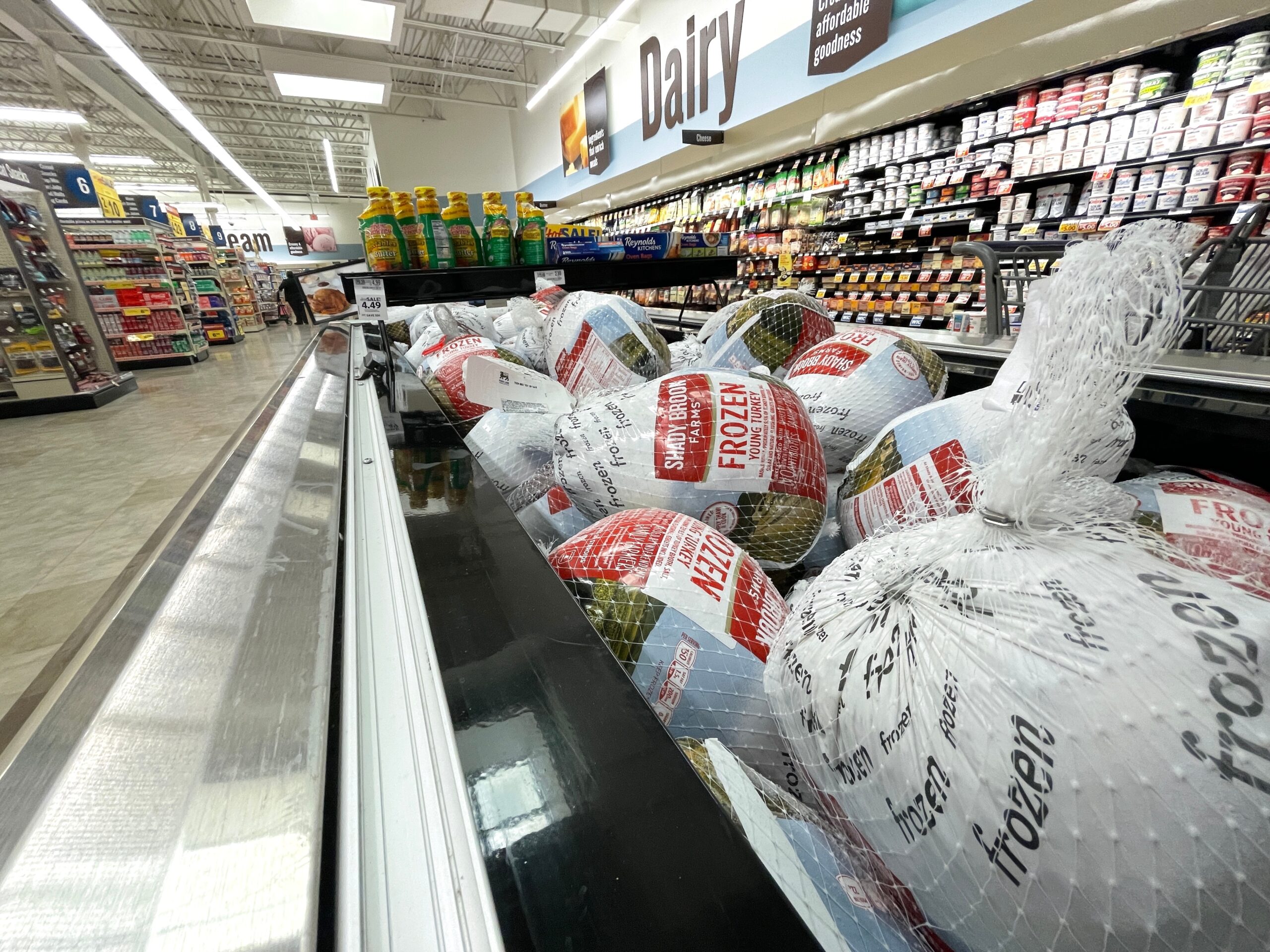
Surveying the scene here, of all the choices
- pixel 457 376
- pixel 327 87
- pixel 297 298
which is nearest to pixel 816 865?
pixel 457 376

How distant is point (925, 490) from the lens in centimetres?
75

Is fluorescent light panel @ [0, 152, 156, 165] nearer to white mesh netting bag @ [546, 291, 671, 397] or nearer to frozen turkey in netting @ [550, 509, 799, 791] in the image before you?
white mesh netting bag @ [546, 291, 671, 397]

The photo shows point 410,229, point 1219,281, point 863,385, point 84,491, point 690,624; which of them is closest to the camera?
point 690,624

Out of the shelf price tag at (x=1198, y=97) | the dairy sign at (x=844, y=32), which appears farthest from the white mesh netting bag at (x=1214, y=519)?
the dairy sign at (x=844, y=32)

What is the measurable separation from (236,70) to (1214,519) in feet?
Result: 52.4

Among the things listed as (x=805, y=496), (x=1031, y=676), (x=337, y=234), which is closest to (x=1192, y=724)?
(x=1031, y=676)

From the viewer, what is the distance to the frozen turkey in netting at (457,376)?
1359 mm

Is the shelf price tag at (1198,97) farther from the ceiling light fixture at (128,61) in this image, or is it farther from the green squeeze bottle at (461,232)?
the ceiling light fixture at (128,61)

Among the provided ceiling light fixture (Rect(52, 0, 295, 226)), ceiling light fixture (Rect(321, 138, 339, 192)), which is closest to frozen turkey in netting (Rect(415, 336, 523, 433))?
ceiling light fixture (Rect(52, 0, 295, 226))

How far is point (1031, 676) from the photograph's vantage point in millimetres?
374

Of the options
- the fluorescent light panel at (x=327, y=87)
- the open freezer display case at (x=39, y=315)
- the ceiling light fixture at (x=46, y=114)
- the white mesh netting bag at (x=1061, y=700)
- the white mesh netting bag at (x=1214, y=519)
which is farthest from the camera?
the ceiling light fixture at (x=46, y=114)

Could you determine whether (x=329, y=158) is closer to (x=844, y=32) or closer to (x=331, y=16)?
(x=331, y=16)

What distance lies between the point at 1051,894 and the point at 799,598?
314 millimetres

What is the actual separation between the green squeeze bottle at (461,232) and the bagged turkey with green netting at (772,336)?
40.4 inches
